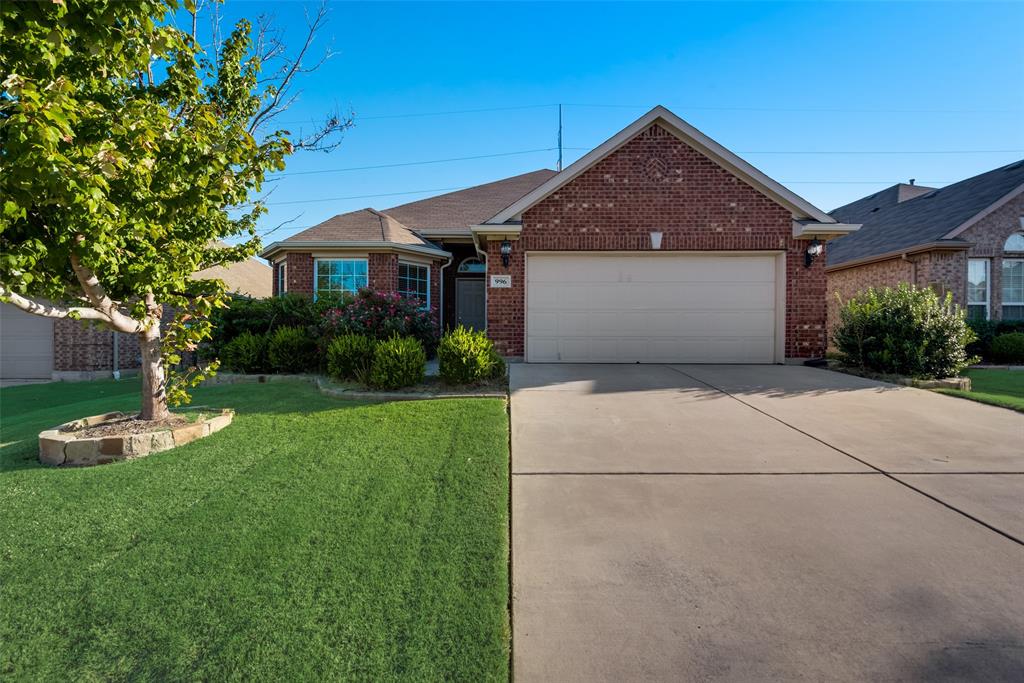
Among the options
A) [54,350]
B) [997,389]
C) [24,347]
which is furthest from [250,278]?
[997,389]

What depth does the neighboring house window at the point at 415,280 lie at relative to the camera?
12852 mm

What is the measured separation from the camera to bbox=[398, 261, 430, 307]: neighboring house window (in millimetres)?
12852

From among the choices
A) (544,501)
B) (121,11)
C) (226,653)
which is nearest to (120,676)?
A: (226,653)

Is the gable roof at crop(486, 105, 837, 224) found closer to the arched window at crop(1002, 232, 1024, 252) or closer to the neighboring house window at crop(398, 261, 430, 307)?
the neighboring house window at crop(398, 261, 430, 307)

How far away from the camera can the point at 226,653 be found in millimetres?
2037

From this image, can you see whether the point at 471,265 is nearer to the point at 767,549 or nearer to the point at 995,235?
the point at 767,549

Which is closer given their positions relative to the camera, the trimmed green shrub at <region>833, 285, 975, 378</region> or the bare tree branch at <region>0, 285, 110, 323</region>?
the bare tree branch at <region>0, 285, 110, 323</region>

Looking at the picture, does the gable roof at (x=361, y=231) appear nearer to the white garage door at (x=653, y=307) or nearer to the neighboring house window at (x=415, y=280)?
the neighboring house window at (x=415, y=280)

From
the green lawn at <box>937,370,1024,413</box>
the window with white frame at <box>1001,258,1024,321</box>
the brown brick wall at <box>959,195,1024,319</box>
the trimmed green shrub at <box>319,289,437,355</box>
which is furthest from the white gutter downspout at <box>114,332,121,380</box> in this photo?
the window with white frame at <box>1001,258,1024,321</box>

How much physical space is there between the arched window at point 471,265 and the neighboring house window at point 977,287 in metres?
13.7

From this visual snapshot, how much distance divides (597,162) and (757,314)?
15.0 feet

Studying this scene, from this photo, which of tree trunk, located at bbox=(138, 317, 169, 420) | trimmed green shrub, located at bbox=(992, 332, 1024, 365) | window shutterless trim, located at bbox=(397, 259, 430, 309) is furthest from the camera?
window shutterless trim, located at bbox=(397, 259, 430, 309)

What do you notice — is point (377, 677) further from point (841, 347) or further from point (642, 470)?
point (841, 347)

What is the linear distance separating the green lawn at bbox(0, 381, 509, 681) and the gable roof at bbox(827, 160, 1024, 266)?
15.6 metres
